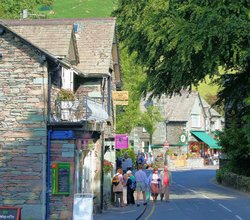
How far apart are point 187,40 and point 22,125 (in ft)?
34.2

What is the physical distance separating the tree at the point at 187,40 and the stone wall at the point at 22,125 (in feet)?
30.2

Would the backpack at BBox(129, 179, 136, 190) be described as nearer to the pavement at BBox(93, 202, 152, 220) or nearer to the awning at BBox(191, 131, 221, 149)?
the pavement at BBox(93, 202, 152, 220)

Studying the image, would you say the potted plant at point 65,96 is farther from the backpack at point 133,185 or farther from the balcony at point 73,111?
the backpack at point 133,185

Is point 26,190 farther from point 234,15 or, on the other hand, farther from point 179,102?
point 179,102

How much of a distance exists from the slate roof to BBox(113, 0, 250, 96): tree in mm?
2871

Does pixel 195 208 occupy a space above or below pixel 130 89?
below

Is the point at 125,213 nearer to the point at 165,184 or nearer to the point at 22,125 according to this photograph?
the point at 165,184

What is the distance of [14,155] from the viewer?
76.0 ft

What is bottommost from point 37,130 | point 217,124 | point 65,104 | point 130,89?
point 37,130

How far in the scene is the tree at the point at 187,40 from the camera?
29.8 m

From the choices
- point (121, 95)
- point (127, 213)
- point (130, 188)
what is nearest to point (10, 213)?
point (127, 213)

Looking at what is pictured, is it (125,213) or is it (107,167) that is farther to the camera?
(107,167)

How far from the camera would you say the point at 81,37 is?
30719 millimetres

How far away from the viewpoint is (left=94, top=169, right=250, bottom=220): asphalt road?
25141mm
